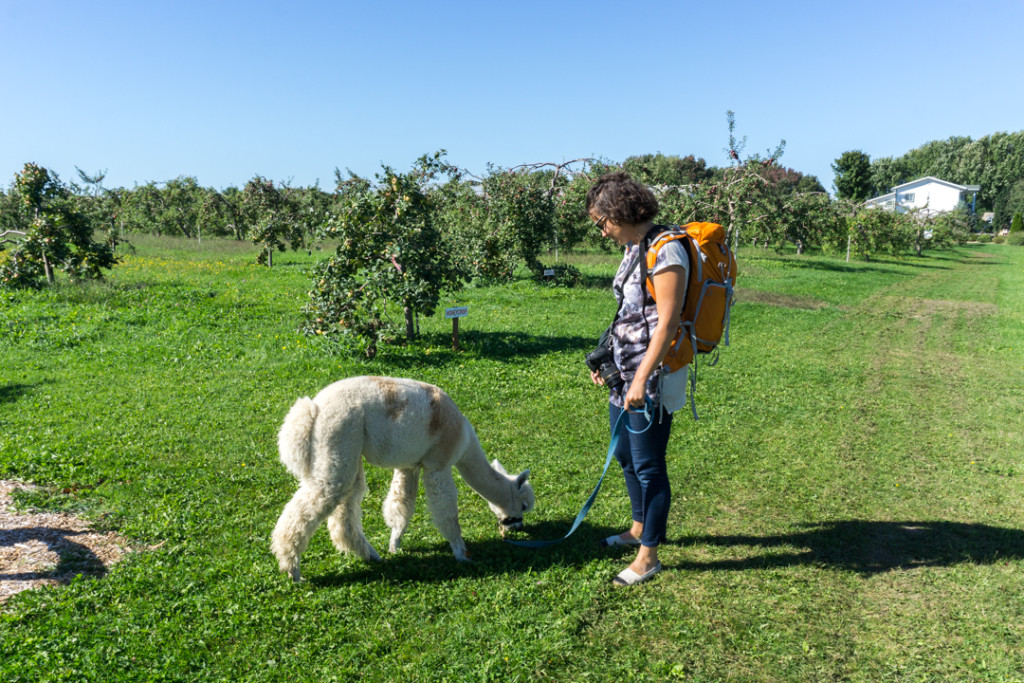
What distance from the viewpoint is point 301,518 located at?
3811mm

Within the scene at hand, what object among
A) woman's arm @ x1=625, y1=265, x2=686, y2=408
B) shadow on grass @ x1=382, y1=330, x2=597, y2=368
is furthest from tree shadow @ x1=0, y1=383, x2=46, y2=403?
woman's arm @ x1=625, y1=265, x2=686, y2=408

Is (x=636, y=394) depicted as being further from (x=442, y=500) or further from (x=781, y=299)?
(x=781, y=299)

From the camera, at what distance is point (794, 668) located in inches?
133

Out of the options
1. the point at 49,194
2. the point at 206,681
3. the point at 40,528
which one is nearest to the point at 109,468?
the point at 40,528

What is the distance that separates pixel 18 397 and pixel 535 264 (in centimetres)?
1378

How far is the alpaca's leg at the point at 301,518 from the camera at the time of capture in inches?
150

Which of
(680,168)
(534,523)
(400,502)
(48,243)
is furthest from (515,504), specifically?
(680,168)

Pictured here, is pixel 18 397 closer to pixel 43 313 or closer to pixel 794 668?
pixel 43 313

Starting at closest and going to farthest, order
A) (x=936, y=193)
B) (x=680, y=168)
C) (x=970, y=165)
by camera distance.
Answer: (x=680, y=168) → (x=936, y=193) → (x=970, y=165)

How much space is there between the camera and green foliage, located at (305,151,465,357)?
9688mm

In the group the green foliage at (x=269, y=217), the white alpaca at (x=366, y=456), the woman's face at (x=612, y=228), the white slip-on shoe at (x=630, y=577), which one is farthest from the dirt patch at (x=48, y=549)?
the green foliage at (x=269, y=217)

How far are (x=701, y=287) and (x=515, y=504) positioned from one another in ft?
7.26

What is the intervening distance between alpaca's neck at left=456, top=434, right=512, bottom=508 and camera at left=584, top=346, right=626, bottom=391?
109 centimetres

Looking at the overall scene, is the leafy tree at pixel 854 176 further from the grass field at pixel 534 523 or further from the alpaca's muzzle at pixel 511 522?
the alpaca's muzzle at pixel 511 522
